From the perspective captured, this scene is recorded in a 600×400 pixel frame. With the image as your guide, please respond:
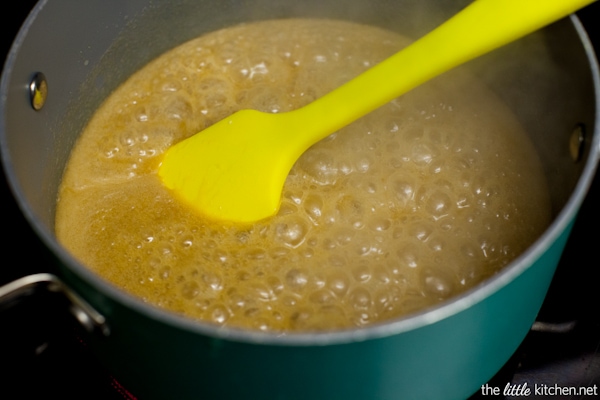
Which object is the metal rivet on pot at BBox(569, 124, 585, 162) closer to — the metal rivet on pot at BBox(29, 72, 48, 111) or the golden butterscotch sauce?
the golden butterscotch sauce

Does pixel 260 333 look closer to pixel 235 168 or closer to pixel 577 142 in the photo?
pixel 235 168

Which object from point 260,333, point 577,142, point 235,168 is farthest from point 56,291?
point 577,142

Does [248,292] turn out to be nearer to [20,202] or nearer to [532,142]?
[20,202]

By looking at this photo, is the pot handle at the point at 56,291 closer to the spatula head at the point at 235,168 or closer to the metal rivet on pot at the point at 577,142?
the spatula head at the point at 235,168

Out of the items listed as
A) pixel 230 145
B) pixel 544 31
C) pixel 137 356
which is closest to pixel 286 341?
pixel 137 356

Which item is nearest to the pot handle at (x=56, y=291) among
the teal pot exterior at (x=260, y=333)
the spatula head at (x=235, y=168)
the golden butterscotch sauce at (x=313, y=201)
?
the teal pot exterior at (x=260, y=333)

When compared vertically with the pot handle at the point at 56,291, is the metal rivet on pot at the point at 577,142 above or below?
above
